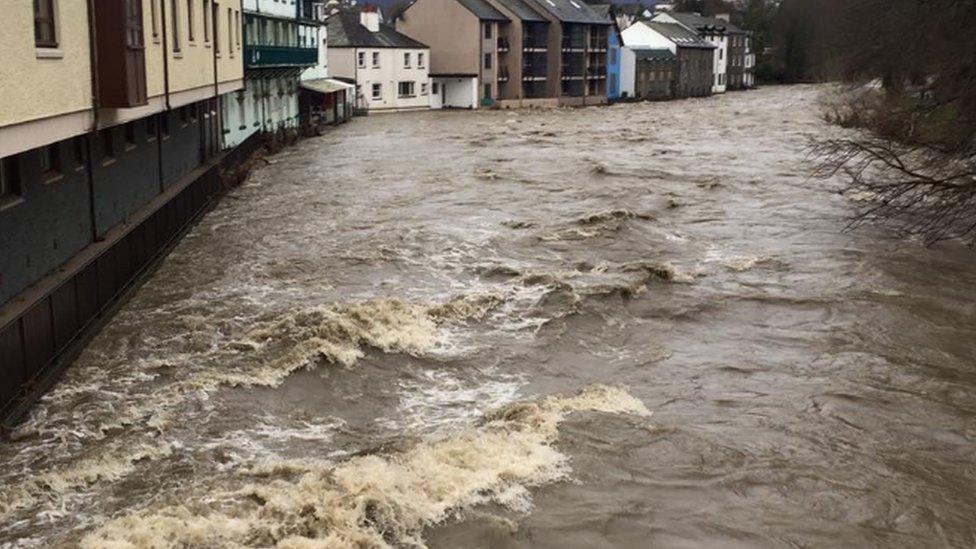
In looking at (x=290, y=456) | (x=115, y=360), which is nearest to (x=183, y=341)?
(x=115, y=360)

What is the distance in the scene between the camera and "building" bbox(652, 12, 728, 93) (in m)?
104

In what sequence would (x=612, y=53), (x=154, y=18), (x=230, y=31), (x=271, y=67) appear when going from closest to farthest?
(x=154, y=18)
(x=230, y=31)
(x=271, y=67)
(x=612, y=53)

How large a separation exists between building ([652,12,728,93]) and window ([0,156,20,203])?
A: 94.5m

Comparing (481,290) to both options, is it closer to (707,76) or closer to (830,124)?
(830,124)

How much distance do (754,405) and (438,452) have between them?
424 centimetres

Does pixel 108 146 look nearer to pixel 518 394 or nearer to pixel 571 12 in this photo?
pixel 518 394

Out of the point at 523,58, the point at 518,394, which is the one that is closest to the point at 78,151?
the point at 518,394

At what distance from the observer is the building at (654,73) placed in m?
86.6

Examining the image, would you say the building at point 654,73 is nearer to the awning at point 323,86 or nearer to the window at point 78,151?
the awning at point 323,86

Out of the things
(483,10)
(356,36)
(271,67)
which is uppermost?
(483,10)

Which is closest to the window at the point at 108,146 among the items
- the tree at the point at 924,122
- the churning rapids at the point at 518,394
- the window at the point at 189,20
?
the churning rapids at the point at 518,394

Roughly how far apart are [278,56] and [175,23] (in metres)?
19.2

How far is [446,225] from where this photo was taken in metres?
24.7

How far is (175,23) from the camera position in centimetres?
2045
